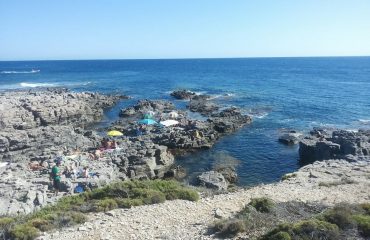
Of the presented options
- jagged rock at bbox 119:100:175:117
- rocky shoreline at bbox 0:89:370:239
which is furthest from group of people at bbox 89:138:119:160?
jagged rock at bbox 119:100:175:117

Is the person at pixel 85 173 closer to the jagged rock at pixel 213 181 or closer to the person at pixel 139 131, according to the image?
the jagged rock at pixel 213 181

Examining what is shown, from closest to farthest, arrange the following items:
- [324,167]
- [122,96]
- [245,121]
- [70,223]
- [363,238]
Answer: [363,238] → [70,223] → [324,167] → [245,121] → [122,96]

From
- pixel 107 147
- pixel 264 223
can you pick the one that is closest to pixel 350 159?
pixel 264 223

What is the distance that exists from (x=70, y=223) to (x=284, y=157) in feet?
93.5

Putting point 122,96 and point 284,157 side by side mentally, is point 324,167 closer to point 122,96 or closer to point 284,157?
point 284,157

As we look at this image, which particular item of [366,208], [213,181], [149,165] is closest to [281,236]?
[366,208]

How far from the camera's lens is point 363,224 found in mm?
15242

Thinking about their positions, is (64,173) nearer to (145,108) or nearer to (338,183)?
(338,183)

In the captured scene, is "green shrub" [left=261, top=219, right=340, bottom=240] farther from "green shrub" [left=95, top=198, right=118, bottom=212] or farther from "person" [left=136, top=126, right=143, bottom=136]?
"person" [left=136, top=126, right=143, bottom=136]

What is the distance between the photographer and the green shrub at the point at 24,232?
15.6 m

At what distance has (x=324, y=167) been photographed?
31375 mm

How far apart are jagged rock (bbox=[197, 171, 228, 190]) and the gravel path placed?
530 cm

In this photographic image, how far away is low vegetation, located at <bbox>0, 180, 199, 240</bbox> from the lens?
647 inches

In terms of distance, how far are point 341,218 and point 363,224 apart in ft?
2.71
